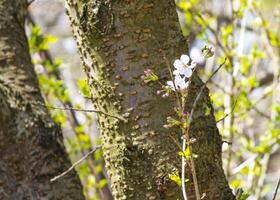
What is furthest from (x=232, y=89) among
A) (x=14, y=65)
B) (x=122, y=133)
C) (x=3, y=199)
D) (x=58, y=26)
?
(x=58, y=26)

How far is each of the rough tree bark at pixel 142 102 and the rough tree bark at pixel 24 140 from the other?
1.97ft

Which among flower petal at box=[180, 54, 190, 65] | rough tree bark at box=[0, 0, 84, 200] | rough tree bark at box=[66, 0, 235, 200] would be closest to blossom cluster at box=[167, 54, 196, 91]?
flower petal at box=[180, 54, 190, 65]

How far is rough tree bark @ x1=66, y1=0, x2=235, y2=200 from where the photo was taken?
144 cm

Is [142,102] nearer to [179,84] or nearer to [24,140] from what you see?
[179,84]

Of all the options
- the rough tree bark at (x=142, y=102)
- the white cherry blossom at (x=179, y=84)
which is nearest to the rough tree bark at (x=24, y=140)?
the rough tree bark at (x=142, y=102)

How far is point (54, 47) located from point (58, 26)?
401 mm

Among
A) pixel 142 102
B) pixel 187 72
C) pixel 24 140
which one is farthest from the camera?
pixel 24 140

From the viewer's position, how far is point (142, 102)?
1.45 metres

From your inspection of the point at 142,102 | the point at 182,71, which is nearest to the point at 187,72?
the point at 182,71

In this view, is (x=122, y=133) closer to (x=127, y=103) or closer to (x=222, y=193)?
(x=127, y=103)

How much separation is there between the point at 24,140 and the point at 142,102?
0.78m

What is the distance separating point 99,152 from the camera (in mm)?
2891

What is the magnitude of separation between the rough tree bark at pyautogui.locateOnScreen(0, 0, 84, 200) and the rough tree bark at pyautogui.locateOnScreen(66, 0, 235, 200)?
60 cm

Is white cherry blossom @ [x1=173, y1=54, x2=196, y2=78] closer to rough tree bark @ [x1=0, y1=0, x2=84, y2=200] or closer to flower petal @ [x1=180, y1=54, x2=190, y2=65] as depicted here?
flower petal @ [x1=180, y1=54, x2=190, y2=65]
